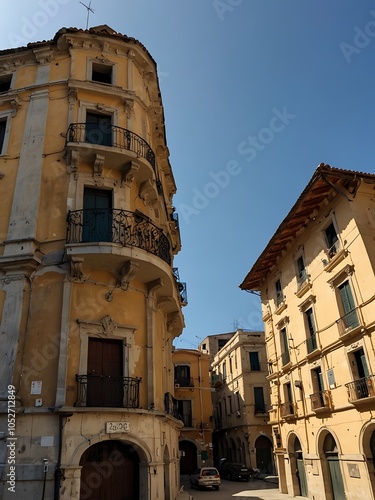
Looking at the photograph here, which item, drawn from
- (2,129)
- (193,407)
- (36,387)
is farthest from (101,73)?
(193,407)

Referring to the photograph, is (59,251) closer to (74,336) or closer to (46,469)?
(74,336)

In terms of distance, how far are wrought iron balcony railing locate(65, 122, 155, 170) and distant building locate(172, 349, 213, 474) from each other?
28.9 meters

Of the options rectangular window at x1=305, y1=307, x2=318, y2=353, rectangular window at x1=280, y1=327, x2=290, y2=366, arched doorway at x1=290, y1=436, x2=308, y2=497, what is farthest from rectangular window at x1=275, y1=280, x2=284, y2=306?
arched doorway at x1=290, y1=436, x2=308, y2=497

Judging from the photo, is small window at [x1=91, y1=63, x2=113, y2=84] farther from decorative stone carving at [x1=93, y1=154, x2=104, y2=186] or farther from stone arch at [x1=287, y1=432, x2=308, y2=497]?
stone arch at [x1=287, y1=432, x2=308, y2=497]

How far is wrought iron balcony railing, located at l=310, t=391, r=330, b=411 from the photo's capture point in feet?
61.8

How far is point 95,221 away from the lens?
13.7 m

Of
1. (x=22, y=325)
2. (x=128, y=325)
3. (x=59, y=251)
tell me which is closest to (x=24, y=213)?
(x=59, y=251)

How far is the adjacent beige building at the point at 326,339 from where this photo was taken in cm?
1623

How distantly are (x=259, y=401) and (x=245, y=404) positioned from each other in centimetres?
141

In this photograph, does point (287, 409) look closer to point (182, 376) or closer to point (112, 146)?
point (112, 146)

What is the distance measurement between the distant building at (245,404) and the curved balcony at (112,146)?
29.0m

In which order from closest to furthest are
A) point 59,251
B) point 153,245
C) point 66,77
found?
point 59,251 < point 153,245 < point 66,77

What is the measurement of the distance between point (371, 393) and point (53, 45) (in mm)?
18992

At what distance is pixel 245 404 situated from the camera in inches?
1521
